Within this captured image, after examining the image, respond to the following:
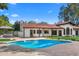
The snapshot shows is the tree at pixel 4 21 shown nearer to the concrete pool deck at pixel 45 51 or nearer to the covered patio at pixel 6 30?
the covered patio at pixel 6 30

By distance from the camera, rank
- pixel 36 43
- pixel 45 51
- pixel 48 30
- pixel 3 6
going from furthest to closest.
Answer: pixel 48 30 < pixel 36 43 < pixel 3 6 < pixel 45 51

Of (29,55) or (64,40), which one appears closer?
(29,55)

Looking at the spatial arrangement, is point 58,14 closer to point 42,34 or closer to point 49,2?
point 49,2

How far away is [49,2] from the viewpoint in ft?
27.4

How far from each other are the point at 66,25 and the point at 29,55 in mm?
2404

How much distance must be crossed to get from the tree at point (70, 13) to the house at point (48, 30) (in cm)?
26

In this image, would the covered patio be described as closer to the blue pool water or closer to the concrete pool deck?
the blue pool water

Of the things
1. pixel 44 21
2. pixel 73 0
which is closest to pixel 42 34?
pixel 44 21

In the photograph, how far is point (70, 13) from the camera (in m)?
8.90

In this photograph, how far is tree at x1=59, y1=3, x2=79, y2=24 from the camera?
8516 millimetres

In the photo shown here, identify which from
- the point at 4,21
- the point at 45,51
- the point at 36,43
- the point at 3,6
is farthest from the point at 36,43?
the point at 3,6

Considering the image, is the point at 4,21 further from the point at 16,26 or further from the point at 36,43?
the point at 36,43

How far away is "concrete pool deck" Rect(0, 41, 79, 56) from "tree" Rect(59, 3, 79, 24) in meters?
1.16

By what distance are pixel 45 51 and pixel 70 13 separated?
2.06 m
